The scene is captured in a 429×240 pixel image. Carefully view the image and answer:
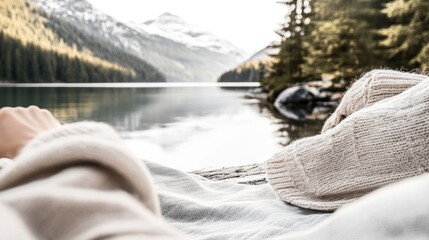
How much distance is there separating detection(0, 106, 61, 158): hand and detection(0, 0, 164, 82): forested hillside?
4453cm

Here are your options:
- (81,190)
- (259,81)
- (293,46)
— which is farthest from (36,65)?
(81,190)

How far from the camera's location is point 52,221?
1.09 ft

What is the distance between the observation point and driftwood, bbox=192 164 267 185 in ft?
6.23

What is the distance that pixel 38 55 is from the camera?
44281mm

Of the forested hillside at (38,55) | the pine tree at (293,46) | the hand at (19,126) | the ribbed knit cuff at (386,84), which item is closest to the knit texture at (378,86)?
the ribbed knit cuff at (386,84)

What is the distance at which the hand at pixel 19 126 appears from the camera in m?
0.97

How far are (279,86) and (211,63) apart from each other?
143 m

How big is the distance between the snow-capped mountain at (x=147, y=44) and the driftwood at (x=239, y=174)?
125915mm

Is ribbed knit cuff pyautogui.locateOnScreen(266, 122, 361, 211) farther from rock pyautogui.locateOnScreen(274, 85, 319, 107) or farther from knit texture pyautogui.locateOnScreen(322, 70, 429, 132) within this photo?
rock pyautogui.locateOnScreen(274, 85, 319, 107)

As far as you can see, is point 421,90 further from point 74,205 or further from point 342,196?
point 74,205

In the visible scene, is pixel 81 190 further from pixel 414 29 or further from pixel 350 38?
pixel 350 38

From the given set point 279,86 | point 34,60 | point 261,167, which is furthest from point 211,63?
→ point 261,167

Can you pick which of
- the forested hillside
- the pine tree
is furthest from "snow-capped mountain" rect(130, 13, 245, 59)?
the pine tree

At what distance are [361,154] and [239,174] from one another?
3.47 ft
